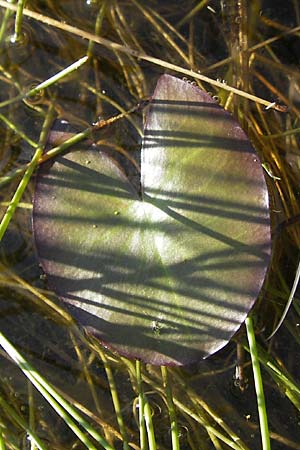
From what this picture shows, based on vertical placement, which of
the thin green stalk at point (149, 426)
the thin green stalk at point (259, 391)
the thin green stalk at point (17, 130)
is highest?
the thin green stalk at point (17, 130)

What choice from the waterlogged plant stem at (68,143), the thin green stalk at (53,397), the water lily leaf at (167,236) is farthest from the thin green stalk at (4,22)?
the thin green stalk at (53,397)

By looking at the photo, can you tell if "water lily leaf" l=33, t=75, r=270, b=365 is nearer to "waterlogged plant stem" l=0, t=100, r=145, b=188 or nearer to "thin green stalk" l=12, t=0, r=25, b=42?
"waterlogged plant stem" l=0, t=100, r=145, b=188

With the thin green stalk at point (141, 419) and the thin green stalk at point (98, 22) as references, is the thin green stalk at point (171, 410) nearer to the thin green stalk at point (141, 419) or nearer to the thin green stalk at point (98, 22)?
the thin green stalk at point (141, 419)

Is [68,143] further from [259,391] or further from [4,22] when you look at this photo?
[259,391]

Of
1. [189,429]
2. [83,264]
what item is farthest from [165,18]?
[189,429]

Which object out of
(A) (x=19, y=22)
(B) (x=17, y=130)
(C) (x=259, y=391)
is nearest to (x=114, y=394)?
(C) (x=259, y=391)

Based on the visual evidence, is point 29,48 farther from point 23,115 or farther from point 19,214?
point 19,214

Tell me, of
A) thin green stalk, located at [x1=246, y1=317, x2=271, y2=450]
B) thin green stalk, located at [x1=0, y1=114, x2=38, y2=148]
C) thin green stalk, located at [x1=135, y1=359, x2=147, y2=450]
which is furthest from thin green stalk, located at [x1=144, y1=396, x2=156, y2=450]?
thin green stalk, located at [x1=0, y1=114, x2=38, y2=148]
